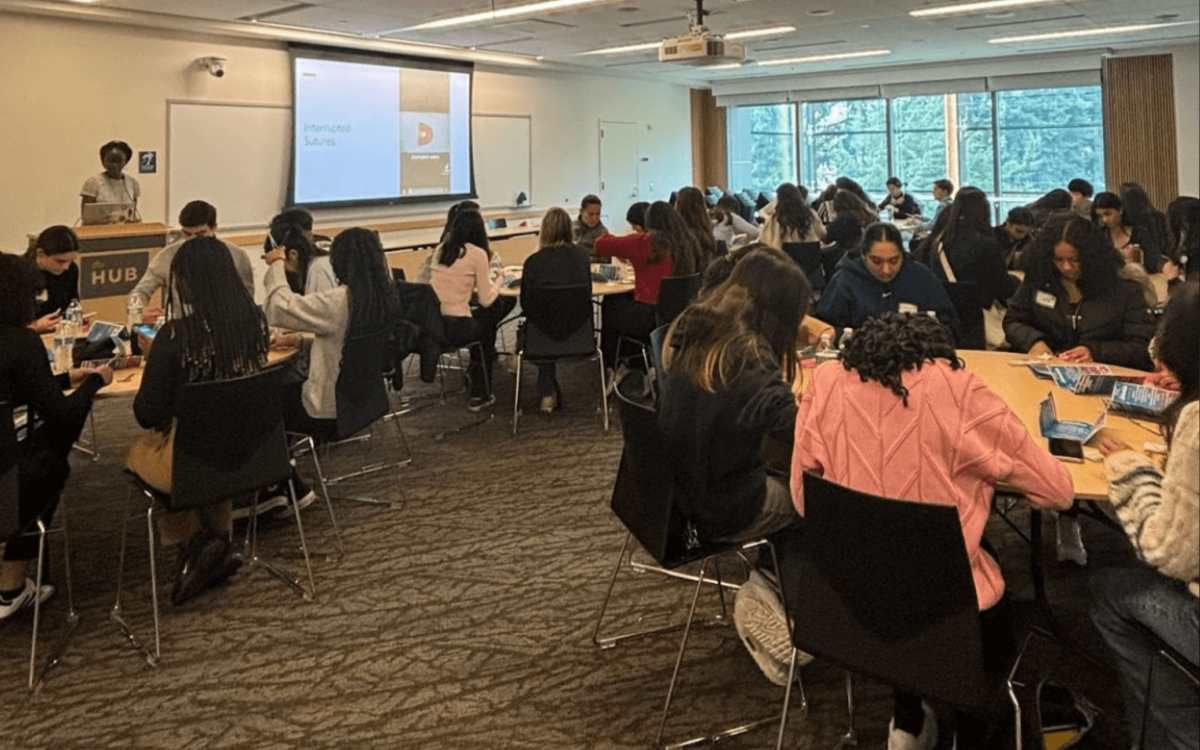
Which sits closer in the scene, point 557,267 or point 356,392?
point 356,392

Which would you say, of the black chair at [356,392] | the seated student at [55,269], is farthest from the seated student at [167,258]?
the black chair at [356,392]

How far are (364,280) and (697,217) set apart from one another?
2.82m

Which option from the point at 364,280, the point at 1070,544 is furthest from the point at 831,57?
the point at 1070,544

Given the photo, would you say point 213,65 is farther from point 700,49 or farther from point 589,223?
point 700,49

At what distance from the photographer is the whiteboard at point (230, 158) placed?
A: 892cm

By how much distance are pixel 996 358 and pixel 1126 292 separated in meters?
0.61

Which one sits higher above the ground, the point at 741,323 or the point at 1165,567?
the point at 741,323

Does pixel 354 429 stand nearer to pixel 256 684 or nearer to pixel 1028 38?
pixel 256 684

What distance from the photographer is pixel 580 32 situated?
10000 millimetres

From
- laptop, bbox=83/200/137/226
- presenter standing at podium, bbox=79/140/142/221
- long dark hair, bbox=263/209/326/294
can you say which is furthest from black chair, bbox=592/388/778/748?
presenter standing at podium, bbox=79/140/142/221

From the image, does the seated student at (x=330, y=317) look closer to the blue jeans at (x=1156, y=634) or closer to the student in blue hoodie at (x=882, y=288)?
the student in blue hoodie at (x=882, y=288)

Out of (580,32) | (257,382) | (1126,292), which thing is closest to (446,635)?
(257,382)

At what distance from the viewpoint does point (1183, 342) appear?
83.2 inches

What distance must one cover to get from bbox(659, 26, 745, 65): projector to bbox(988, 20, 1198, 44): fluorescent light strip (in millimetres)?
6220
